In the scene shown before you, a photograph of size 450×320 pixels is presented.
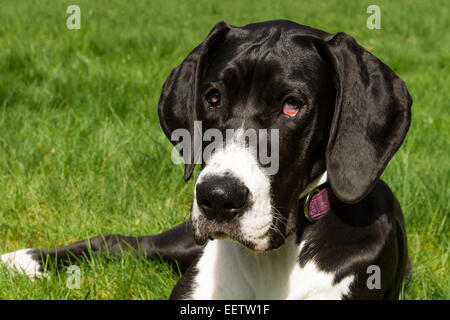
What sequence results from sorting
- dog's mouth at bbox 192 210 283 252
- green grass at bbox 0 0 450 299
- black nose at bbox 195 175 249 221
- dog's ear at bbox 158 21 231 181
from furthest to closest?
1. green grass at bbox 0 0 450 299
2. dog's ear at bbox 158 21 231 181
3. dog's mouth at bbox 192 210 283 252
4. black nose at bbox 195 175 249 221

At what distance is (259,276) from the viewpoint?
320 cm

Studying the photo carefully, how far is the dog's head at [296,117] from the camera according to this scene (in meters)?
2.76

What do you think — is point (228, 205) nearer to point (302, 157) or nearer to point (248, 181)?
point (248, 181)

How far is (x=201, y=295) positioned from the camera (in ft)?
10.8

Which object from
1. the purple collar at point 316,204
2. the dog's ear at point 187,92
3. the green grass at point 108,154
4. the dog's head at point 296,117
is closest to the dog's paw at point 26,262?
the green grass at point 108,154

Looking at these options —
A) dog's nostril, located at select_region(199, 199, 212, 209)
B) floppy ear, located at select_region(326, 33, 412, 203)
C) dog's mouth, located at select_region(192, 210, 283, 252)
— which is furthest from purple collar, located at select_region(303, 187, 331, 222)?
dog's nostril, located at select_region(199, 199, 212, 209)

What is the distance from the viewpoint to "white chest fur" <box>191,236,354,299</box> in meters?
3.00

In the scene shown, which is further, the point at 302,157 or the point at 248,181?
the point at 302,157

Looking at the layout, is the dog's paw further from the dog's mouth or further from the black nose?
the black nose

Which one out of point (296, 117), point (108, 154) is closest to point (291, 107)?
point (296, 117)

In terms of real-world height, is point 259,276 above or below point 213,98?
below

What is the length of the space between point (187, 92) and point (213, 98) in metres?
0.33

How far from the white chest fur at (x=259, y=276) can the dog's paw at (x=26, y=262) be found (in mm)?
1049
